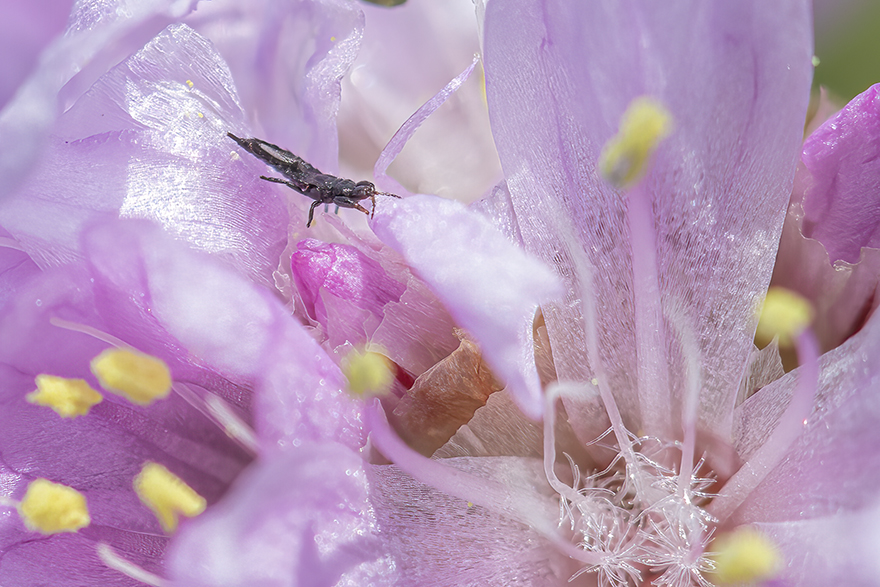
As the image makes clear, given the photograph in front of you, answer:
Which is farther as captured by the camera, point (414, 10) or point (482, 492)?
point (414, 10)

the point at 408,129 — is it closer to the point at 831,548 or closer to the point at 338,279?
the point at 338,279

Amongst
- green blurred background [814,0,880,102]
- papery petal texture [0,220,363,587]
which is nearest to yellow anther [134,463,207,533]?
papery petal texture [0,220,363,587]

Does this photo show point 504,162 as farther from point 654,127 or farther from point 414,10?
point 414,10

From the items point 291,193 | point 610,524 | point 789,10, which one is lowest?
point 610,524

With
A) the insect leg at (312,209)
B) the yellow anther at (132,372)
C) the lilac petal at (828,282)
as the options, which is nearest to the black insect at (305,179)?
the insect leg at (312,209)

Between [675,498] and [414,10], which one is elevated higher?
[414,10]

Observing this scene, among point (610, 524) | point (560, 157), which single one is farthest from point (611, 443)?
point (560, 157)

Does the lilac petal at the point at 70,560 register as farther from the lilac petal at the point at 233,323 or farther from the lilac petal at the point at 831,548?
the lilac petal at the point at 831,548

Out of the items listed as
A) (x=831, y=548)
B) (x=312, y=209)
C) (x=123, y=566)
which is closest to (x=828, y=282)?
(x=831, y=548)
